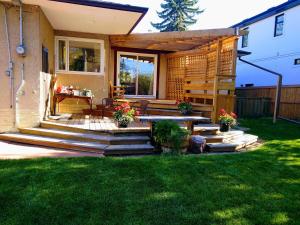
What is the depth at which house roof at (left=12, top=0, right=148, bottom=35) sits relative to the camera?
5609 mm

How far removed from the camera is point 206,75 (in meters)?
8.66

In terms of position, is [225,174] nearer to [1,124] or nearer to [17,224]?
[17,224]

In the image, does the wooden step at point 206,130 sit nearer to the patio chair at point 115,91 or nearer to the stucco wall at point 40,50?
the patio chair at point 115,91

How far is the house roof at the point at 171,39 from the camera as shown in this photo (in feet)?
23.8

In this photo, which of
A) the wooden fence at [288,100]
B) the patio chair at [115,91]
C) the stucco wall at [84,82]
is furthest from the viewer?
the wooden fence at [288,100]

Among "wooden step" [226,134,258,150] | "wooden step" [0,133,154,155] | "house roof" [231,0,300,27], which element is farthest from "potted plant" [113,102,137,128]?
"house roof" [231,0,300,27]

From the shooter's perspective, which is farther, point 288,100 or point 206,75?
point 288,100

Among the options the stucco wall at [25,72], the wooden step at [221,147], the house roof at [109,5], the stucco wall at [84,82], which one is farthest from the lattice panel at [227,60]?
the stucco wall at [25,72]

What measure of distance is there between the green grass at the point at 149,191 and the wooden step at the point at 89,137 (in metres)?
0.99

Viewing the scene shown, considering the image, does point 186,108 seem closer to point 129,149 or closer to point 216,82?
point 216,82

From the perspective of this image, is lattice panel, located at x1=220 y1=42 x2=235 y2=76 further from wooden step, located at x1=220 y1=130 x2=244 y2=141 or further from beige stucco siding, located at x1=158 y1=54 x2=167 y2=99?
beige stucco siding, located at x1=158 y1=54 x2=167 y2=99

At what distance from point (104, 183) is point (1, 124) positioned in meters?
3.94

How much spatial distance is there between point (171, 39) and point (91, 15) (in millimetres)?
2962

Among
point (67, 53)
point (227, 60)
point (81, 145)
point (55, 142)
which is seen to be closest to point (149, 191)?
point (81, 145)
